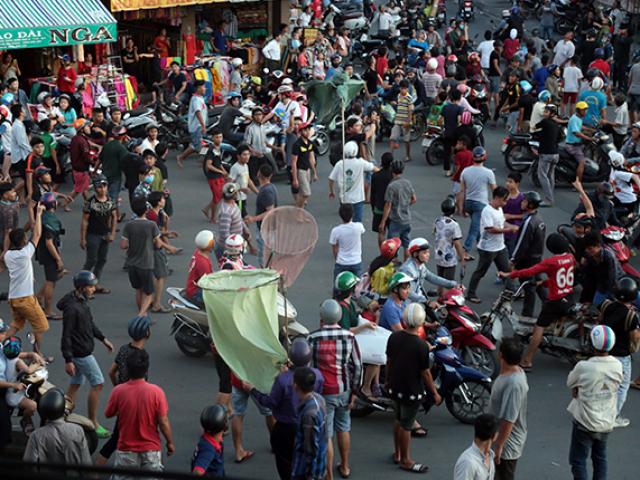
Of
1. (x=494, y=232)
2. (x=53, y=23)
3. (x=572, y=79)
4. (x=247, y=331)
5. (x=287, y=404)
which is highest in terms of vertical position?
(x=53, y=23)

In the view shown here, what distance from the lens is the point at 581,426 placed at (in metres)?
8.62

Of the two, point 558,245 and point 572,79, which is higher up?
point 572,79

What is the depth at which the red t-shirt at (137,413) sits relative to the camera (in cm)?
810

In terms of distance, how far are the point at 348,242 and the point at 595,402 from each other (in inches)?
188

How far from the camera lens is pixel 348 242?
12.7m

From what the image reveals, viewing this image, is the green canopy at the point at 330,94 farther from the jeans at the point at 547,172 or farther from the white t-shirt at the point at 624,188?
the white t-shirt at the point at 624,188

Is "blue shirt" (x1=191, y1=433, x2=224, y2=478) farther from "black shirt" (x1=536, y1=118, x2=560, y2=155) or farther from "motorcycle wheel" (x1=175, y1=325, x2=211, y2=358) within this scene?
"black shirt" (x1=536, y1=118, x2=560, y2=155)

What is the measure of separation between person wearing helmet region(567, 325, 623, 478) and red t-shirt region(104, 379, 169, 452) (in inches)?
131

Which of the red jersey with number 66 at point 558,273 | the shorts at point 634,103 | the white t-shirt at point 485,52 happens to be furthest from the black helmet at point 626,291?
the white t-shirt at point 485,52

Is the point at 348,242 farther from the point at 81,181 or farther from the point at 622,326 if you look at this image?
the point at 81,181

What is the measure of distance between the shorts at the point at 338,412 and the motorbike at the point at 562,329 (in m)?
2.75

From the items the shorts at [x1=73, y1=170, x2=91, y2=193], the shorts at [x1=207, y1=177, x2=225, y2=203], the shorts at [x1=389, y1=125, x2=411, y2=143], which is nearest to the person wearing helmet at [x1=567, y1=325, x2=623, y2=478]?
the shorts at [x1=207, y1=177, x2=225, y2=203]

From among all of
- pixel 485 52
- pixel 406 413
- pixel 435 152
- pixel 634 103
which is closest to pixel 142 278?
pixel 406 413

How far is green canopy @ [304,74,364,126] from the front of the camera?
58.2 ft
